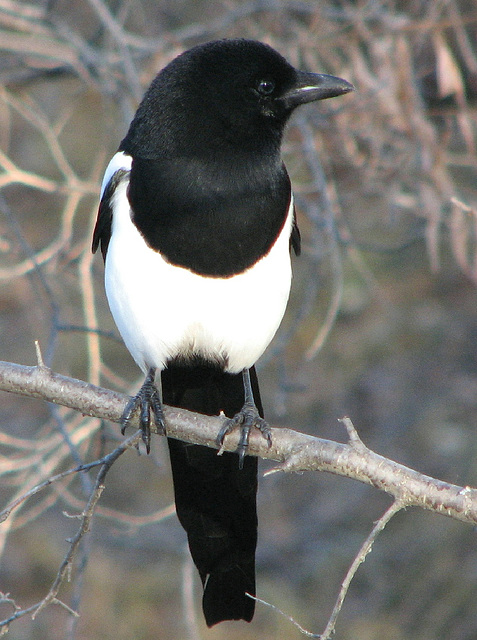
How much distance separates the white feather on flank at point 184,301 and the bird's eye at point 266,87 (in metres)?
0.35

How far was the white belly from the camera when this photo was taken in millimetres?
2486

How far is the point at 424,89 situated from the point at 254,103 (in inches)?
75.8

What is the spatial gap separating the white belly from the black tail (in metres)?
0.18

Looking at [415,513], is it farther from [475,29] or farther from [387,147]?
[475,29]

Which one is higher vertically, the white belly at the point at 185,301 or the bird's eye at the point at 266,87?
the bird's eye at the point at 266,87

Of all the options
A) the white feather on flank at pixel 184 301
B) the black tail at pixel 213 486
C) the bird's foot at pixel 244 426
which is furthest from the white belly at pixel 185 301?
the bird's foot at pixel 244 426

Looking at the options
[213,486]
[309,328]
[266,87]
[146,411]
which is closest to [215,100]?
[266,87]

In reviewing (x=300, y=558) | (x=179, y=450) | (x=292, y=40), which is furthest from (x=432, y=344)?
(x=179, y=450)

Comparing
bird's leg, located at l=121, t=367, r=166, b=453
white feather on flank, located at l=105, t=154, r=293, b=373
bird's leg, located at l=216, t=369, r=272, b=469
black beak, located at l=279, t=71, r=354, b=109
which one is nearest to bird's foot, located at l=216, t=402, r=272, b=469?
bird's leg, located at l=216, t=369, r=272, b=469

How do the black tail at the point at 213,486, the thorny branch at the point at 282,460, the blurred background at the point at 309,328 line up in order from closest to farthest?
the thorny branch at the point at 282,460 < the black tail at the point at 213,486 < the blurred background at the point at 309,328

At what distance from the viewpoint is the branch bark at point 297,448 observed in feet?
6.05

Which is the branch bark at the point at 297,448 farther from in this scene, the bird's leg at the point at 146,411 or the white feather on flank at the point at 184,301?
the white feather on flank at the point at 184,301

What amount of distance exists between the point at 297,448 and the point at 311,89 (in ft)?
3.69

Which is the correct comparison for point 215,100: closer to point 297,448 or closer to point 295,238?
point 295,238
